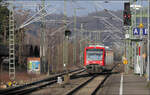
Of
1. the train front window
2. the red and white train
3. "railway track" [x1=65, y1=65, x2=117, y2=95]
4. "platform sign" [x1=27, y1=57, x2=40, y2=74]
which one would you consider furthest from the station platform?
the train front window

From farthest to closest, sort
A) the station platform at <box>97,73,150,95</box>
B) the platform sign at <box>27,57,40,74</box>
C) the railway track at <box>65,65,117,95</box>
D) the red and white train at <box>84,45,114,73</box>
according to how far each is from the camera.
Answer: the red and white train at <box>84,45,114,73</box>
the platform sign at <box>27,57,40,74</box>
the railway track at <box>65,65,117,95</box>
the station platform at <box>97,73,150,95</box>

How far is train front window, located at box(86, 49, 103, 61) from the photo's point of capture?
36.8 metres

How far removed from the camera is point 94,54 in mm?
37094

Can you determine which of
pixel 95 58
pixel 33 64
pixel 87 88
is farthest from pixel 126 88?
pixel 95 58

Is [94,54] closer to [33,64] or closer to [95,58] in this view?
[95,58]

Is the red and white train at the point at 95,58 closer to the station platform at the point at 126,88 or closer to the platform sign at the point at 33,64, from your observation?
the platform sign at the point at 33,64

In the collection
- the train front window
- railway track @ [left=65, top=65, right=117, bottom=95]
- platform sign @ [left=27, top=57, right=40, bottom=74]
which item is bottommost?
railway track @ [left=65, top=65, right=117, bottom=95]

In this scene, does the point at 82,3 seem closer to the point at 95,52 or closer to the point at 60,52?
the point at 95,52

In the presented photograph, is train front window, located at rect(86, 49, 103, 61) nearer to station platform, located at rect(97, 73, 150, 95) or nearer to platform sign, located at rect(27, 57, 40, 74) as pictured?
platform sign, located at rect(27, 57, 40, 74)

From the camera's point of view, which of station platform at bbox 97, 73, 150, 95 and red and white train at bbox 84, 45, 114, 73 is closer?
station platform at bbox 97, 73, 150, 95

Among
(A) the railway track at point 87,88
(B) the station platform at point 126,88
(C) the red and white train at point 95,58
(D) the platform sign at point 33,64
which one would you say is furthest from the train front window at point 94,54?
(B) the station platform at point 126,88

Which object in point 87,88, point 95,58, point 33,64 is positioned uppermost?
point 95,58

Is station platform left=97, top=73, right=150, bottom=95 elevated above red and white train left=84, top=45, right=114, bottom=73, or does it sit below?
below

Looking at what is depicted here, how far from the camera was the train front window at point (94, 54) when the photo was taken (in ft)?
121
